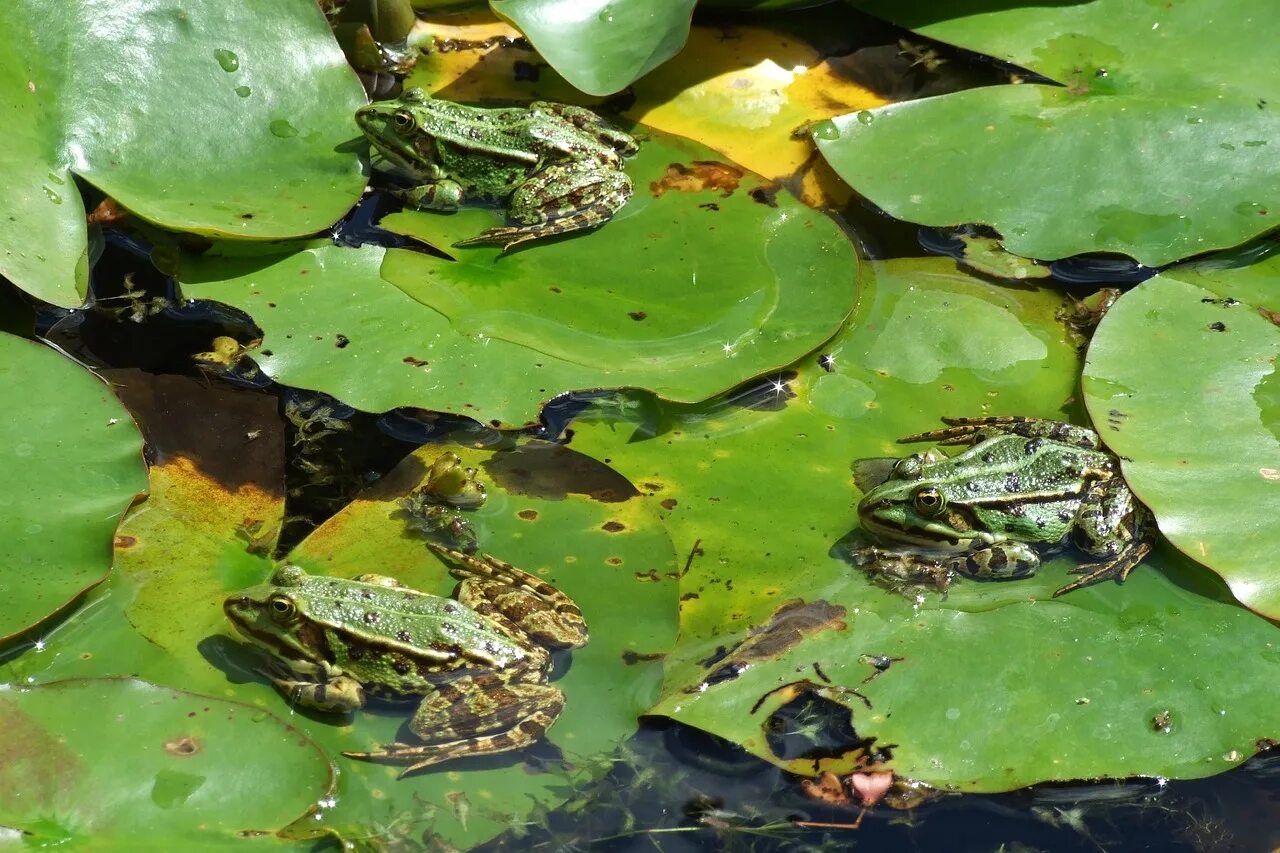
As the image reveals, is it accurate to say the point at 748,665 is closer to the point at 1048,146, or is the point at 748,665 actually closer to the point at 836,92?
the point at 1048,146

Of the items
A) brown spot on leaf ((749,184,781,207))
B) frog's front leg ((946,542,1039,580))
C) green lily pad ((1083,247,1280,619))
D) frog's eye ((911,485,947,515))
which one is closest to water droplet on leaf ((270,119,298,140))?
brown spot on leaf ((749,184,781,207))

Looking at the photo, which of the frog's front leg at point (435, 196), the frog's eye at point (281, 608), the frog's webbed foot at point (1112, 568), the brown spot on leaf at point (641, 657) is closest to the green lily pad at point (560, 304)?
the frog's front leg at point (435, 196)

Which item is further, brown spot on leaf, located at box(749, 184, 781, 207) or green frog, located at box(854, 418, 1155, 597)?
brown spot on leaf, located at box(749, 184, 781, 207)

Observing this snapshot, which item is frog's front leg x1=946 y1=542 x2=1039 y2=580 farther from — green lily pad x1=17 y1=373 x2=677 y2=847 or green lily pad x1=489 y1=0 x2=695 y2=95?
green lily pad x1=489 y1=0 x2=695 y2=95

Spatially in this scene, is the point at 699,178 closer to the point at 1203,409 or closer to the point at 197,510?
the point at 1203,409

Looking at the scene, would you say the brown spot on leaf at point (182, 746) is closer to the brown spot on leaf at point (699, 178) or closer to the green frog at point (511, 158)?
the green frog at point (511, 158)

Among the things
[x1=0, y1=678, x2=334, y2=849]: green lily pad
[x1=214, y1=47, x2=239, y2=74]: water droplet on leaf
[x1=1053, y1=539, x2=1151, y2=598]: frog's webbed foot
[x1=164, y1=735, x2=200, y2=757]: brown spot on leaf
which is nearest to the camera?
[x1=0, y1=678, x2=334, y2=849]: green lily pad
